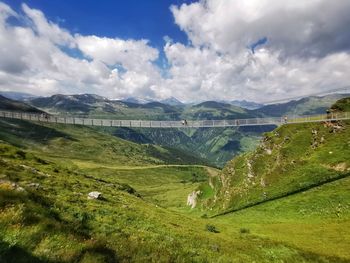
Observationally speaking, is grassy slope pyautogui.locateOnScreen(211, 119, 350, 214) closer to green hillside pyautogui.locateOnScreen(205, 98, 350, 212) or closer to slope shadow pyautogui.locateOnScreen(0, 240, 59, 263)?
green hillside pyautogui.locateOnScreen(205, 98, 350, 212)

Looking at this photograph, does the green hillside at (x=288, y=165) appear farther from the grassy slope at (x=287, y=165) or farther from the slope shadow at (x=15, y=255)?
the slope shadow at (x=15, y=255)

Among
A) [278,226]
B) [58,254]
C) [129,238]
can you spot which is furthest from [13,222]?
[278,226]

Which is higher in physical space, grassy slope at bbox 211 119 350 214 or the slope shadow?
the slope shadow

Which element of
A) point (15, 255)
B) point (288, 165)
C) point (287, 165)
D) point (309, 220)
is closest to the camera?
point (15, 255)

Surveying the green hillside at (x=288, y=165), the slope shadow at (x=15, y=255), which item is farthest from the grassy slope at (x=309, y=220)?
the slope shadow at (x=15, y=255)

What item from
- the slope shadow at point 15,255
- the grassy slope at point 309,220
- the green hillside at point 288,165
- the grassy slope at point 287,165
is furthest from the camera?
the grassy slope at point 287,165

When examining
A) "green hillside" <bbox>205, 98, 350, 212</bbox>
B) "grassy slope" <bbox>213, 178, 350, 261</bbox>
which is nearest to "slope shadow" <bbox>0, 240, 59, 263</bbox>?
"grassy slope" <bbox>213, 178, 350, 261</bbox>

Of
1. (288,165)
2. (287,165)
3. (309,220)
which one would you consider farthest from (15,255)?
(287,165)

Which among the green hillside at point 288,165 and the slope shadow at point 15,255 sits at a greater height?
the slope shadow at point 15,255

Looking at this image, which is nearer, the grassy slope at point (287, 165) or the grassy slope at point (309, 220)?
the grassy slope at point (309, 220)

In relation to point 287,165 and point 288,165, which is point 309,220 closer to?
point 288,165

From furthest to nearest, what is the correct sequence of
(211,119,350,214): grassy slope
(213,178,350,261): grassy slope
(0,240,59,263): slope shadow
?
(211,119,350,214): grassy slope
(213,178,350,261): grassy slope
(0,240,59,263): slope shadow
